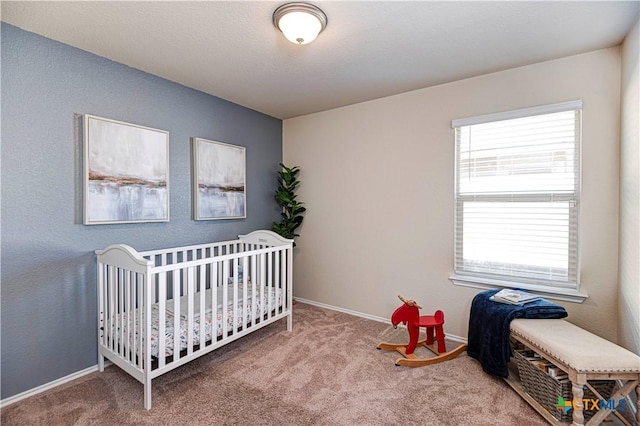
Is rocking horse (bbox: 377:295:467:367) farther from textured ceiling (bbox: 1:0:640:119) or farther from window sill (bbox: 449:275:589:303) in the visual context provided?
textured ceiling (bbox: 1:0:640:119)

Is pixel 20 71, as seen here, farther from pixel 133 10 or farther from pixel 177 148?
pixel 177 148

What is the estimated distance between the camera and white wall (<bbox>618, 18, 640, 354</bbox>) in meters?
1.72

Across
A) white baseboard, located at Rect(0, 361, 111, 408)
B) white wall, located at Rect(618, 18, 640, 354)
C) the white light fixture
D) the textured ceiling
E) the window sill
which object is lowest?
white baseboard, located at Rect(0, 361, 111, 408)

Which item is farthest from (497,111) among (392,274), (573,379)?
(573,379)

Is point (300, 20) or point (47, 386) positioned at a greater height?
point (300, 20)

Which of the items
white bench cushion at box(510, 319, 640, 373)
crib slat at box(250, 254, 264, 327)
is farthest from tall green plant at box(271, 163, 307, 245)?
white bench cushion at box(510, 319, 640, 373)

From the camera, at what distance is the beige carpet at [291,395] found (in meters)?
1.68

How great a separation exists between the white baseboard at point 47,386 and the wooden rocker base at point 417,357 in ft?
7.26

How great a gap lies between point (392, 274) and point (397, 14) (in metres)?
2.28

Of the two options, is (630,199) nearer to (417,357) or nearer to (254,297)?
(417,357)

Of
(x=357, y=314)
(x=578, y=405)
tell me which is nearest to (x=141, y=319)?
(x=357, y=314)

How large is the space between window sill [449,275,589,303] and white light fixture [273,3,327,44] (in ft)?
7.56

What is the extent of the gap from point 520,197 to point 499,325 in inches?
40.7

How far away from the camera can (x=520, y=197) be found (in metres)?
2.37
